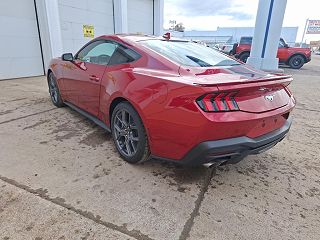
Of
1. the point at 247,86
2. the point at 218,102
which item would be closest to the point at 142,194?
the point at 218,102

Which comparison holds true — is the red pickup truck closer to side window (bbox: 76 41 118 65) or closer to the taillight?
side window (bbox: 76 41 118 65)

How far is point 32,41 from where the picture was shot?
8.18 meters

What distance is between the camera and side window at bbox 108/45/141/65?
2721 millimetres

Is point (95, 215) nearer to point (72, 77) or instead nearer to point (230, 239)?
point (230, 239)

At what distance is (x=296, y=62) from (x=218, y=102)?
51.8 feet

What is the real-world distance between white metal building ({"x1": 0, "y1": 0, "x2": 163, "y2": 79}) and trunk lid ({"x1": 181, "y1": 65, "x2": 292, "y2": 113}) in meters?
7.48

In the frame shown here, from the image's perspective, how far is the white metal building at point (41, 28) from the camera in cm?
750

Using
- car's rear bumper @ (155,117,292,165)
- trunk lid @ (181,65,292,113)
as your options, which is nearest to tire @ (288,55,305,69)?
trunk lid @ (181,65,292,113)

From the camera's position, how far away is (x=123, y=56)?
9.37ft

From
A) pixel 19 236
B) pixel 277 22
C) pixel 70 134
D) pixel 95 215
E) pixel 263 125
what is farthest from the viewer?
pixel 277 22

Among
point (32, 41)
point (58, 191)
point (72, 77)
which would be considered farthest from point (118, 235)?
point (32, 41)

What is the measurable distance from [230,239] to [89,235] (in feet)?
3.37

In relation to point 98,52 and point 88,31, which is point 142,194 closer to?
point 98,52

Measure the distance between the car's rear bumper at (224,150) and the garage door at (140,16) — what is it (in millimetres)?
11618
